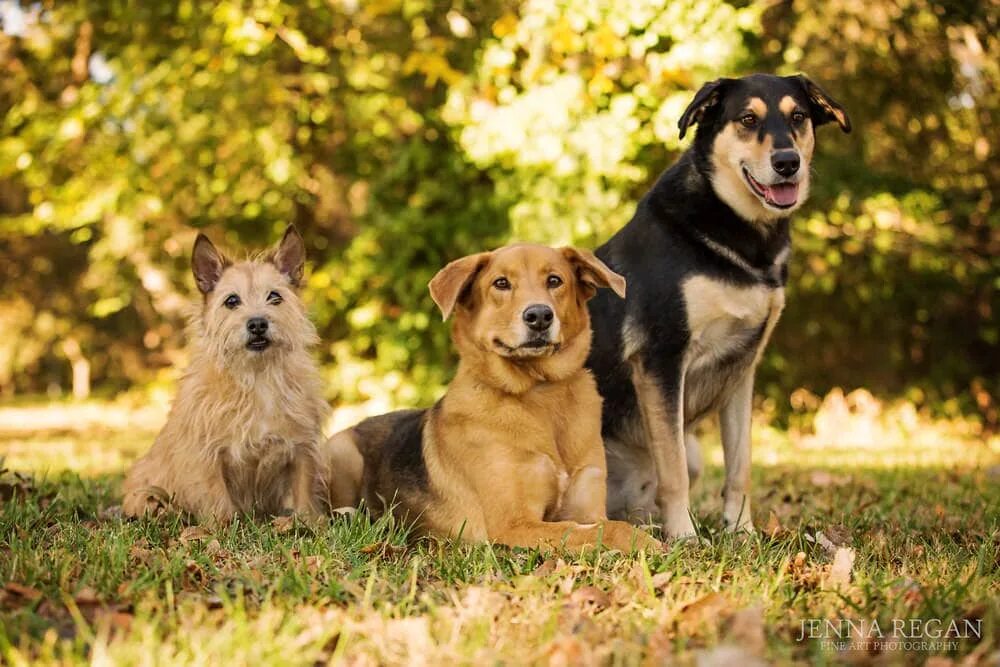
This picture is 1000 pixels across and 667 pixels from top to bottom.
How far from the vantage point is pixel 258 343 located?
4.65m

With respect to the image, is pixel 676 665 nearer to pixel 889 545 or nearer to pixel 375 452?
pixel 889 545

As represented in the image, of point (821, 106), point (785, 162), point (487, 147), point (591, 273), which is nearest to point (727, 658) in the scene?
point (591, 273)

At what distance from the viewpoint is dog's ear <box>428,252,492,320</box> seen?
4.16 metres

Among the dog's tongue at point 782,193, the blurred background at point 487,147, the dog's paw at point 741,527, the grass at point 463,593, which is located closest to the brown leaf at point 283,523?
the grass at point 463,593

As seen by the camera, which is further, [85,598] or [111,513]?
[111,513]

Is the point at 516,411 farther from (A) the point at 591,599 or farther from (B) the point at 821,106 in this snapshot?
(B) the point at 821,106

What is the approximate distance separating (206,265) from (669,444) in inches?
97.9

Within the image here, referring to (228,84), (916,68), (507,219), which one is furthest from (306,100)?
(916,68)

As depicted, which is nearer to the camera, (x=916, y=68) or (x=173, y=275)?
(x=916, y=68)

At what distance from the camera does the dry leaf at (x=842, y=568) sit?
3277 mm

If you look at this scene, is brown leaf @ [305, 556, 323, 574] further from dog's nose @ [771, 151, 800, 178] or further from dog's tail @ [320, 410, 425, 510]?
dog's nose @ [771, 151, 800, 178]

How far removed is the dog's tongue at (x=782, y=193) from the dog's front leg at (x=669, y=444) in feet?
3.03

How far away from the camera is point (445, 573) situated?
11.1 ft

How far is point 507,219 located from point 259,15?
305cm
